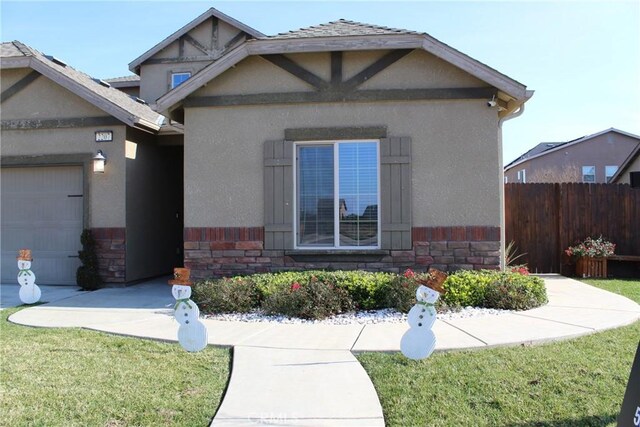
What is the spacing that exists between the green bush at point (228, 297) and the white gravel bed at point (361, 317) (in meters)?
0.12

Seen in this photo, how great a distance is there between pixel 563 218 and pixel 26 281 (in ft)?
36.3

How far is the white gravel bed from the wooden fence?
541 centimetres

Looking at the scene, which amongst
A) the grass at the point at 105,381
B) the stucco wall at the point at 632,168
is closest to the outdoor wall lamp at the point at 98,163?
the grass at the point at 105,381

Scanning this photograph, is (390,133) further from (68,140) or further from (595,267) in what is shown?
(68,140)

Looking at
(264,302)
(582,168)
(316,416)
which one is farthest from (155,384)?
(582,168)

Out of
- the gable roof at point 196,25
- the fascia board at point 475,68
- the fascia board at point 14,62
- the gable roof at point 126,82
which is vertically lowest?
the fascia board at point 475,68

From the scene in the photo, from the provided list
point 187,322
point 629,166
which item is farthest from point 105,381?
point 629,166

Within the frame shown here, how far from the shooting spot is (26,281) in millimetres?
8266

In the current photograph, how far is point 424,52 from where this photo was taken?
847 centimetres

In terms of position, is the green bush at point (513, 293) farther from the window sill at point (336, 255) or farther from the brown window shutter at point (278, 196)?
the brown window shutter at point (278, 196)

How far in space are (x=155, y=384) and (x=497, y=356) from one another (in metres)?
3.23

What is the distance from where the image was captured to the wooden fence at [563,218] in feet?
38.8

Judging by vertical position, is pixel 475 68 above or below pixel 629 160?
above

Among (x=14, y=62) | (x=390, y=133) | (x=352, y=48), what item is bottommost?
(x=390, y=133)
